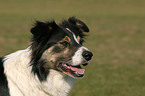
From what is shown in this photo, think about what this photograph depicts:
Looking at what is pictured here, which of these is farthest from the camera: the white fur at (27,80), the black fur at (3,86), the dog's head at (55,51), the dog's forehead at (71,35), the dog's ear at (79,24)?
the dog's ear at (79,24)

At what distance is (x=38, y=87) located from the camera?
4.82m

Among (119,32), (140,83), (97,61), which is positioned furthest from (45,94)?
(119,32)

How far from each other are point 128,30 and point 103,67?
39.5 ft

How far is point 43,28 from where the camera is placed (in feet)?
16.0

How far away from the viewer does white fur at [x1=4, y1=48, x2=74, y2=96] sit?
15.4 feet

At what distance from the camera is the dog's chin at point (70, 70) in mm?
4883

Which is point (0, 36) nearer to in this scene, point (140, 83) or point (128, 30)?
point (128, 30)

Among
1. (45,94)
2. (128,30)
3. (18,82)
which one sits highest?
(18,82)

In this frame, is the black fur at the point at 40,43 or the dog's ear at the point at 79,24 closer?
the black fur at the point at 40,43

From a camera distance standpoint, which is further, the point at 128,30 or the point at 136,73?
the point at 128,30

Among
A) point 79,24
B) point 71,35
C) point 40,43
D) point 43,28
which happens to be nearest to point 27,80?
point 40,43

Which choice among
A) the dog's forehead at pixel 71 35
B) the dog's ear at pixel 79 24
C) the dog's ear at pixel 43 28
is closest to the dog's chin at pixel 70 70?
the dog's forehead at pixel 71 35

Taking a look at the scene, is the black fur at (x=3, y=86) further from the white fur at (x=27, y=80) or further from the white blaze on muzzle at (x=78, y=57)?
the white blaze on muzzle at (x=78, y=57)

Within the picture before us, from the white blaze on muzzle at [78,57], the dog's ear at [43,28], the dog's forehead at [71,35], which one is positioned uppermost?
the dog's ear at [43,28]
